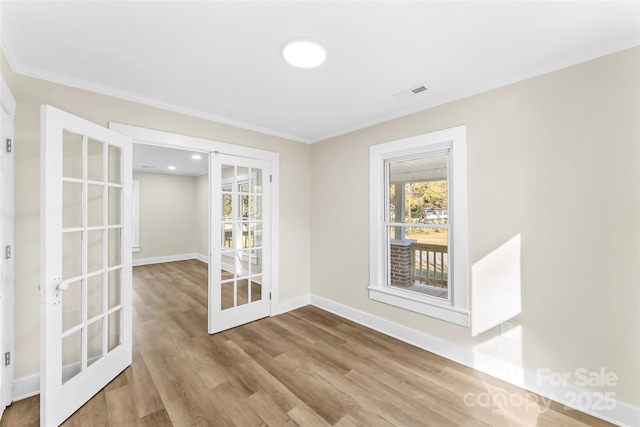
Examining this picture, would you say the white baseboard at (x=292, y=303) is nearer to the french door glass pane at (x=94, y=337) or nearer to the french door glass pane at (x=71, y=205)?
the french door glass pane at (x=94, y=337)

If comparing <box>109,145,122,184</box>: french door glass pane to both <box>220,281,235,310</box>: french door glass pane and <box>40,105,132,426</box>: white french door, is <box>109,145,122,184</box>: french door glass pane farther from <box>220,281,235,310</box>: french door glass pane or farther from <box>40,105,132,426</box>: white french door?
<box>220,281,235,310</box>: french door glass pane

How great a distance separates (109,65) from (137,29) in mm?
605

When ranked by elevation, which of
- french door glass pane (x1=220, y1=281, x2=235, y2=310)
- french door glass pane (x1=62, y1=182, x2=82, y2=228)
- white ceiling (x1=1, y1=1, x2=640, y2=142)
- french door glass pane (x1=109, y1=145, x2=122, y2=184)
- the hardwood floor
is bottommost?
the hardwood floor

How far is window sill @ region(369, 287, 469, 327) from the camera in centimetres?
240

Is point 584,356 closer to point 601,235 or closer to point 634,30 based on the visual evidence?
point 601,235

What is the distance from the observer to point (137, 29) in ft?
5.08

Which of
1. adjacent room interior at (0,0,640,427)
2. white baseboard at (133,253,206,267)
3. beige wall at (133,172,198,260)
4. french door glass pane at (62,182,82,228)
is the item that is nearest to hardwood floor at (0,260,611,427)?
adjacent room interior at (0,0,640,427)

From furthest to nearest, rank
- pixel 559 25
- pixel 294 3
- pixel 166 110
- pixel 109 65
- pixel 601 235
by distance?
pixel 166 110 < pixel 109 65 < pixel 601 235 < pixel 559 25 < pixel 294 3

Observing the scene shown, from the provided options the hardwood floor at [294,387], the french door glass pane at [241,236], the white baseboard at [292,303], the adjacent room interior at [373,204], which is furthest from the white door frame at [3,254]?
the white baseboard at [292,303]

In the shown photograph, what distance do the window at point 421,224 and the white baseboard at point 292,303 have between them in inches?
44.9

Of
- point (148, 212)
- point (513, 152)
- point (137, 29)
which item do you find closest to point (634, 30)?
point (513, 152)

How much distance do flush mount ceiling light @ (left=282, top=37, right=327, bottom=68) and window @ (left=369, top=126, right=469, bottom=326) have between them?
1376mm

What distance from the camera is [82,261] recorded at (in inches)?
76.9

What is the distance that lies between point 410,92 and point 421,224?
4.31 feet
